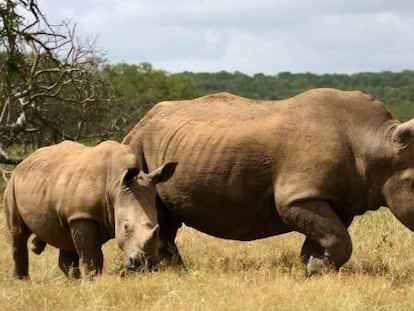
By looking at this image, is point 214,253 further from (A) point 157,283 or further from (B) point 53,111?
(B) point 53,111

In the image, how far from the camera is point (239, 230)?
9133mm

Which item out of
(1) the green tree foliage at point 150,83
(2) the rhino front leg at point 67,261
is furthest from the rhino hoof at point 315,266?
(1) the green tree foliage at point 150,83

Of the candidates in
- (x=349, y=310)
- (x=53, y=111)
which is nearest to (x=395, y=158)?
(x=349, y=310)

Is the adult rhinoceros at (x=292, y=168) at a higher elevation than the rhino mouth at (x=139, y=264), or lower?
higher

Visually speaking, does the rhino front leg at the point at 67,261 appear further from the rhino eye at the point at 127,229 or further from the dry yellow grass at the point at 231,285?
the rhino eye at the point at 127,229

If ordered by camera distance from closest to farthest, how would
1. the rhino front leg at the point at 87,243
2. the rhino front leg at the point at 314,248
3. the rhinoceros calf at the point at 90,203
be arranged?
the rhinoceros calf at the point at 90,203 < the rhino front leg at the point at 87,243 < the rhino front leg at the point at 314,248

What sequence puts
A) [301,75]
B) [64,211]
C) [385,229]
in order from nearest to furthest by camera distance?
[64,211] < [385,229] < [301,75]

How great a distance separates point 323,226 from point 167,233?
5.92 feet

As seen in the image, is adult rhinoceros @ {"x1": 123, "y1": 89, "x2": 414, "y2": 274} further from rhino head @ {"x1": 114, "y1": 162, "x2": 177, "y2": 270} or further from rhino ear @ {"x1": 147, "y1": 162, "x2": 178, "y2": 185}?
rhino head @ {"x1": 114, "y1": 162, "x2": 177, "y2": 270}

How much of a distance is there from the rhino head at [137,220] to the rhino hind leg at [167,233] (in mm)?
1205

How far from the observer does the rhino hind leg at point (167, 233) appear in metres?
9.41

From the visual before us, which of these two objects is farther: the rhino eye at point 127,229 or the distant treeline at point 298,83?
A: the distant treeline at point 298,83

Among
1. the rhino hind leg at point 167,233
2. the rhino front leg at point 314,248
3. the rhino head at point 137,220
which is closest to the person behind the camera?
the rhino head at point 137,220

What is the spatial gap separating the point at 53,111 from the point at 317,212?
20.2 meters
